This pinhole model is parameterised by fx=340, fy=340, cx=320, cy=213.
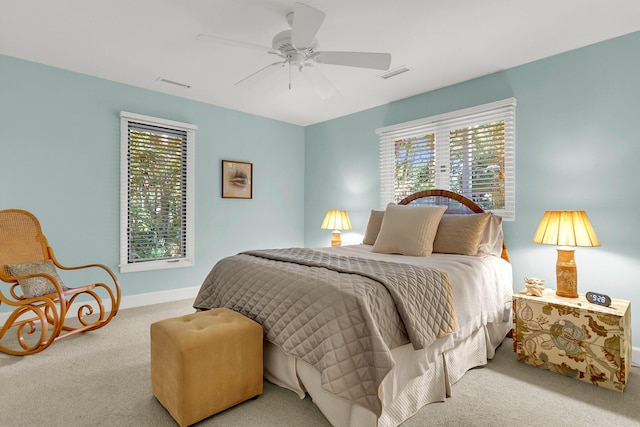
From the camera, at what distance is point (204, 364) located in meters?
1.77

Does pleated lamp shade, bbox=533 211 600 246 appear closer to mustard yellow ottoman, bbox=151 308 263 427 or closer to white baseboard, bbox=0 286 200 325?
mustard yellow ottoman, bbox=151 308 263 427

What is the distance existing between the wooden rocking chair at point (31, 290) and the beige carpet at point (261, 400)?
0.23 meters

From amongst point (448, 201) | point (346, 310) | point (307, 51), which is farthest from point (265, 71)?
point (448, 201)

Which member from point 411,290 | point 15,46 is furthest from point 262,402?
point 15,46

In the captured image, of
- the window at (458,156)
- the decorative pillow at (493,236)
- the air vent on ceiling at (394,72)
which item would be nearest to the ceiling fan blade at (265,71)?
the air vent on ceiling at (394,72)

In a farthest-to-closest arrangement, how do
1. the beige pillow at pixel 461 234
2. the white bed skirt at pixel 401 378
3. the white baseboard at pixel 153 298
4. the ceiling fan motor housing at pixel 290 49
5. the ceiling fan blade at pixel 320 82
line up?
the white baseboard at pixel 153 298
the beige pillow at pixel 461 234
the ceiling fan blade at pixel 320 82
the ceiling fan motor housing at pixel 290 49
the white bed skirt at pixel 401 378

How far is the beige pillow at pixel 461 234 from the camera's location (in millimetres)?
2979

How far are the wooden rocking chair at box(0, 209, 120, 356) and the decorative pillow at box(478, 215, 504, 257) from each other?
334 cm

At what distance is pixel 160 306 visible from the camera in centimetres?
394

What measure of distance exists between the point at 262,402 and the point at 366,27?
2.68 metres

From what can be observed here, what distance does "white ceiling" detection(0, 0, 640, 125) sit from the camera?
7.69ft

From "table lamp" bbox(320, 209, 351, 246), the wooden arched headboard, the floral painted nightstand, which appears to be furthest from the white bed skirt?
"table lamp" bbox(320, 209, 351, 246)

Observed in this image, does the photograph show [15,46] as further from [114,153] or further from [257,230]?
[257,230]

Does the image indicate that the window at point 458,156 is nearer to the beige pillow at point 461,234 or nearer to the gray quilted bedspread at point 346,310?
the beige pillow at point 461,234
